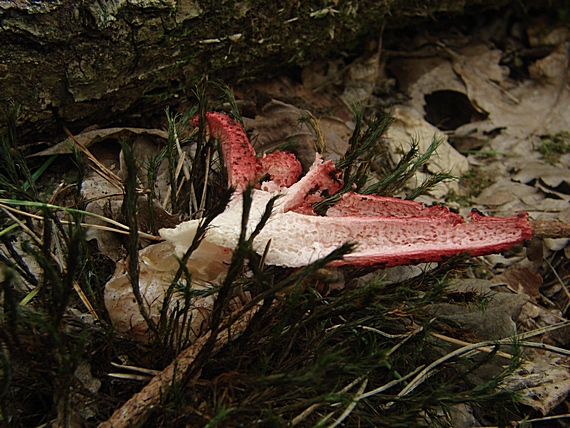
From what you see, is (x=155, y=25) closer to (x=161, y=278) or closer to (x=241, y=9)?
(x=241, y=9)

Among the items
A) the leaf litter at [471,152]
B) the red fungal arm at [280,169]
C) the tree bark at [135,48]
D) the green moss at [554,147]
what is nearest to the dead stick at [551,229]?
the leaf litter at [471,152]

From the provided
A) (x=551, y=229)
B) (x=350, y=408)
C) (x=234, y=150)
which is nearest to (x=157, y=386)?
(x=350, y=408)

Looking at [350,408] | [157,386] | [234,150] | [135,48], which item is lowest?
[350,408]

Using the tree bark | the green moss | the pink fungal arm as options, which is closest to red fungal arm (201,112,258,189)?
the pink fungal arm

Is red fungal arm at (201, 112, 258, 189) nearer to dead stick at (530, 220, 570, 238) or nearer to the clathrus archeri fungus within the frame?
the clathrus archeri fungus

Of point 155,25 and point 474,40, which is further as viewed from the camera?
point 474,40

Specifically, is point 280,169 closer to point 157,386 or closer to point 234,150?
point 234,150

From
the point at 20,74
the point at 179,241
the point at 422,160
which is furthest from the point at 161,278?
the point at 422,160
